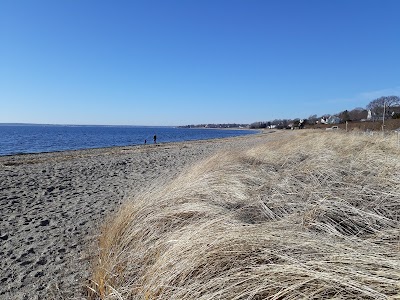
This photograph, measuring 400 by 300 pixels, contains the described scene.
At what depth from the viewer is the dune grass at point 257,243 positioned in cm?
144

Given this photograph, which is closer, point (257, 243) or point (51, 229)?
point (257, 243)

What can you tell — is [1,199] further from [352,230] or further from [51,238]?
[352,230]

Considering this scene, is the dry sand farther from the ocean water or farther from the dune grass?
the ocean water

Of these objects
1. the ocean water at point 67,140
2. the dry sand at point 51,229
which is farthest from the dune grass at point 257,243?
the ocean water at point 67,140

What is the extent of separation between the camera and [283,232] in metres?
1.89

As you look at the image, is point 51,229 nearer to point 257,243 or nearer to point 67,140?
point 257,243

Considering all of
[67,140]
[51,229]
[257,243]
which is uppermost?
[257,243]

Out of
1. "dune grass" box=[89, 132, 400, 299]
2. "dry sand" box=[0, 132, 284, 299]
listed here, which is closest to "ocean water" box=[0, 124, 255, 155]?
"dry sand" box=[0, 132, 284, 299]

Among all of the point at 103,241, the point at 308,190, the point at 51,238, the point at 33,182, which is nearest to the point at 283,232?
the point at 308,190

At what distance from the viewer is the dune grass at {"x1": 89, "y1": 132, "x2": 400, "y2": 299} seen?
1443mm

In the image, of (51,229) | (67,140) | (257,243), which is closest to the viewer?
(257,243)

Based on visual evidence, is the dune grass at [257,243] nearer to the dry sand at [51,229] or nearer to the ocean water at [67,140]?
the dry sand at [51,229]

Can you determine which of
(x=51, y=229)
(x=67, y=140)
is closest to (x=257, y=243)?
(x=51, y=229)

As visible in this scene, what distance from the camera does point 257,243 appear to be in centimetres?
181
